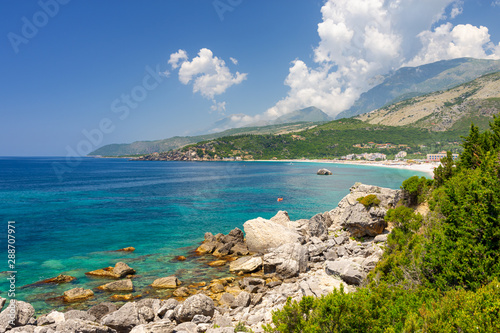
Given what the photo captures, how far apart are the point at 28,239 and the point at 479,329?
36.5 m

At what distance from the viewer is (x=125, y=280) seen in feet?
59.0

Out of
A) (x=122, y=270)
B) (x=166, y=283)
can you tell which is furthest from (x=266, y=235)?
(x=122, y=270)

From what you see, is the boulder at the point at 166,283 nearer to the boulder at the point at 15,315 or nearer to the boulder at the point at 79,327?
the boulder at the point at 79,327

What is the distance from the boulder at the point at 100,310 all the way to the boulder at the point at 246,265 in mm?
8613

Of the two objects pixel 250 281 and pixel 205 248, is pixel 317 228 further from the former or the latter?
pixel 205 248

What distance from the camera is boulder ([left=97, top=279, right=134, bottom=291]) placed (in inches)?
690

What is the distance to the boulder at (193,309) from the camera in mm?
13352

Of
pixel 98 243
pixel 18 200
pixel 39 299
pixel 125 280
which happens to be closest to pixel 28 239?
pixel 98 243

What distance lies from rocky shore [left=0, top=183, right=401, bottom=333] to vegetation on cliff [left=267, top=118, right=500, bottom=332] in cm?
365

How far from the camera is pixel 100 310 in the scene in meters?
14.2

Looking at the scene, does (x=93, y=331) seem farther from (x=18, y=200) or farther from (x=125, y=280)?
(x=18, y=200)

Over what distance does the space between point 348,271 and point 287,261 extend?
207 inches

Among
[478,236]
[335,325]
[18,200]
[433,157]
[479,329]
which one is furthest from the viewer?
[433,157]

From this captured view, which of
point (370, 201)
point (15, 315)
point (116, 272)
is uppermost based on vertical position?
point (370, 201)
